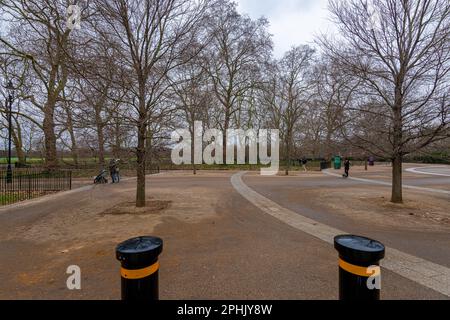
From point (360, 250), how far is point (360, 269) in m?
0.18

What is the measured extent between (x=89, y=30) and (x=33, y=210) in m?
6.66

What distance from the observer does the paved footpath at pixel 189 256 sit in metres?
3.38

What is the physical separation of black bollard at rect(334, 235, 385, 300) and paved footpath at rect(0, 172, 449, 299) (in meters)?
1.15

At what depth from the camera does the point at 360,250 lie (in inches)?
84.5

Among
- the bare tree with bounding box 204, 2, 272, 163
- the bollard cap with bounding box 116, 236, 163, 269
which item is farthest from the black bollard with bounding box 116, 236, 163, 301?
the bare tree with bounding box 204, 2, 272, 163

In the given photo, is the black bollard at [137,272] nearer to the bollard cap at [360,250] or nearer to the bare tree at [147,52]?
the bollard cap at [360,250]

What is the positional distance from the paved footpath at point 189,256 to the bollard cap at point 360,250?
1286mm

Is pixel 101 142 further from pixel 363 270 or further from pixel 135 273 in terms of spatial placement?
pixel 363 270

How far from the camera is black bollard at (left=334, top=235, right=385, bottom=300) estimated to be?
2125mm

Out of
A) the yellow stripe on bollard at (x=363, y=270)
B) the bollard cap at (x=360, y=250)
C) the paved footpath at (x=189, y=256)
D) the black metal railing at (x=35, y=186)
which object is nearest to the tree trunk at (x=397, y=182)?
the paved footpath at (x=189, y=256)

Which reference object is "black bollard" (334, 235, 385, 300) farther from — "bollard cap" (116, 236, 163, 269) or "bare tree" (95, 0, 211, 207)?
"bare tree" (95, 0, 211, 207)

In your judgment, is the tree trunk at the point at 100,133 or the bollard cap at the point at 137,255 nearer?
the bollard cap at the point at 137,255
